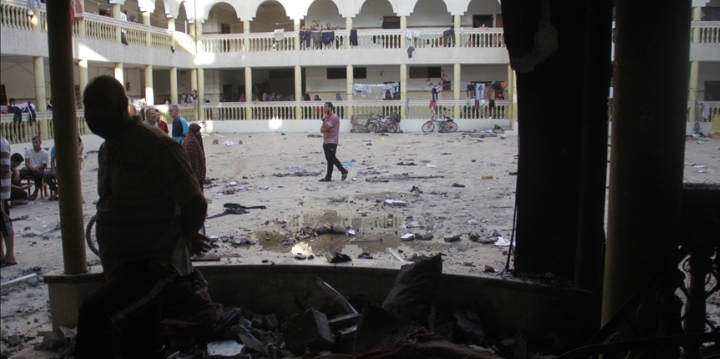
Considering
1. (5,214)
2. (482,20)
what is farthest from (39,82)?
(482,20)

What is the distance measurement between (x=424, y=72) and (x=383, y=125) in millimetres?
5294

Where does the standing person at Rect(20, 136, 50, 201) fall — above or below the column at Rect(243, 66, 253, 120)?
below

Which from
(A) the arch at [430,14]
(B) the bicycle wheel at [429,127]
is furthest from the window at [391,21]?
(B) the bicycle wheel at [429,127]

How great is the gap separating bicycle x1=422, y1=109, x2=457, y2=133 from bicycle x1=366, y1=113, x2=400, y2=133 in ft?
4.22

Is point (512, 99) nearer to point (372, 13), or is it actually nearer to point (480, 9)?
point (480, 9)

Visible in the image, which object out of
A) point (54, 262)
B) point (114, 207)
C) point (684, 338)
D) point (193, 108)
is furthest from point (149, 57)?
point (684, 338)

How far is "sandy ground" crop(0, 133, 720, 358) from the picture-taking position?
5676 millimetres

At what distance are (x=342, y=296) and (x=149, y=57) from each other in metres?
21.7

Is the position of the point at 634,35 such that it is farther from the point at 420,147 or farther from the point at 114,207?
the point at 420,147

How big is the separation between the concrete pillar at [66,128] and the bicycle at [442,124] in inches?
880

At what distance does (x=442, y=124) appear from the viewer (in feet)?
84.7

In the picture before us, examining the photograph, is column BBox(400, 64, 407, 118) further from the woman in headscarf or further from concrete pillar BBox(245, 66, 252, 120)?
the woman in headscarf

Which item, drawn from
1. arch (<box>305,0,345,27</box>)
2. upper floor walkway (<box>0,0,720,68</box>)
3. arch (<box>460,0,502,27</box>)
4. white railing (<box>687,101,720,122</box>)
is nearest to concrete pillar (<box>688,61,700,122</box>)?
white railing (<box>687,101,720,122</box>)

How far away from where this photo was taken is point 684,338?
6.40ft
